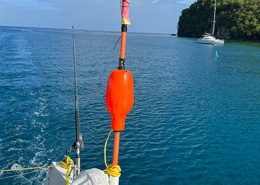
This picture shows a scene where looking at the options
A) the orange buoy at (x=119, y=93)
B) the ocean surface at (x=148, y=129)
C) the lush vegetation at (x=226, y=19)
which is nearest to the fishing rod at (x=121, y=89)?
the orange buoy at (x=119, y=93)

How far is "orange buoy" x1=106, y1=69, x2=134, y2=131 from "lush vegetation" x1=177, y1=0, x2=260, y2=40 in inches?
5303

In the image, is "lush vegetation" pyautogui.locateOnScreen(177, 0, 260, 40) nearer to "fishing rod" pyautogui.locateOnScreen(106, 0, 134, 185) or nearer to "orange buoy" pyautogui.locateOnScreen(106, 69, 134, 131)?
"fishing rod" pyautogui.locateOnScreen(106, 0, 134, 185)

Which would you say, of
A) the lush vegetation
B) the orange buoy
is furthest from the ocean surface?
the lush vegetation

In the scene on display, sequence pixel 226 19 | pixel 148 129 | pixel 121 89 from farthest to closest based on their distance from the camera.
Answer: pixel 226 19 → pixel 148 129 → pixel 121 89

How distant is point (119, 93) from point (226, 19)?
155 metres

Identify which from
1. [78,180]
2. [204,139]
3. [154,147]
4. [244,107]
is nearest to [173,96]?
[244,107]

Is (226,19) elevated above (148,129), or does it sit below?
above

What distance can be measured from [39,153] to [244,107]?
784 inches

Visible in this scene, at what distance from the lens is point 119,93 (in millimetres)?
5375

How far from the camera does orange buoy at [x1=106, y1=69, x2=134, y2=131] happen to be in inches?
210

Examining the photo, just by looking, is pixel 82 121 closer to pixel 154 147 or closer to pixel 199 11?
pixel 154 147

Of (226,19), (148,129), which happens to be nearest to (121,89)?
(148,129)

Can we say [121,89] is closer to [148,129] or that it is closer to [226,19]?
[148,129]

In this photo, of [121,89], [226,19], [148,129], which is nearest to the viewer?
[121,89]
